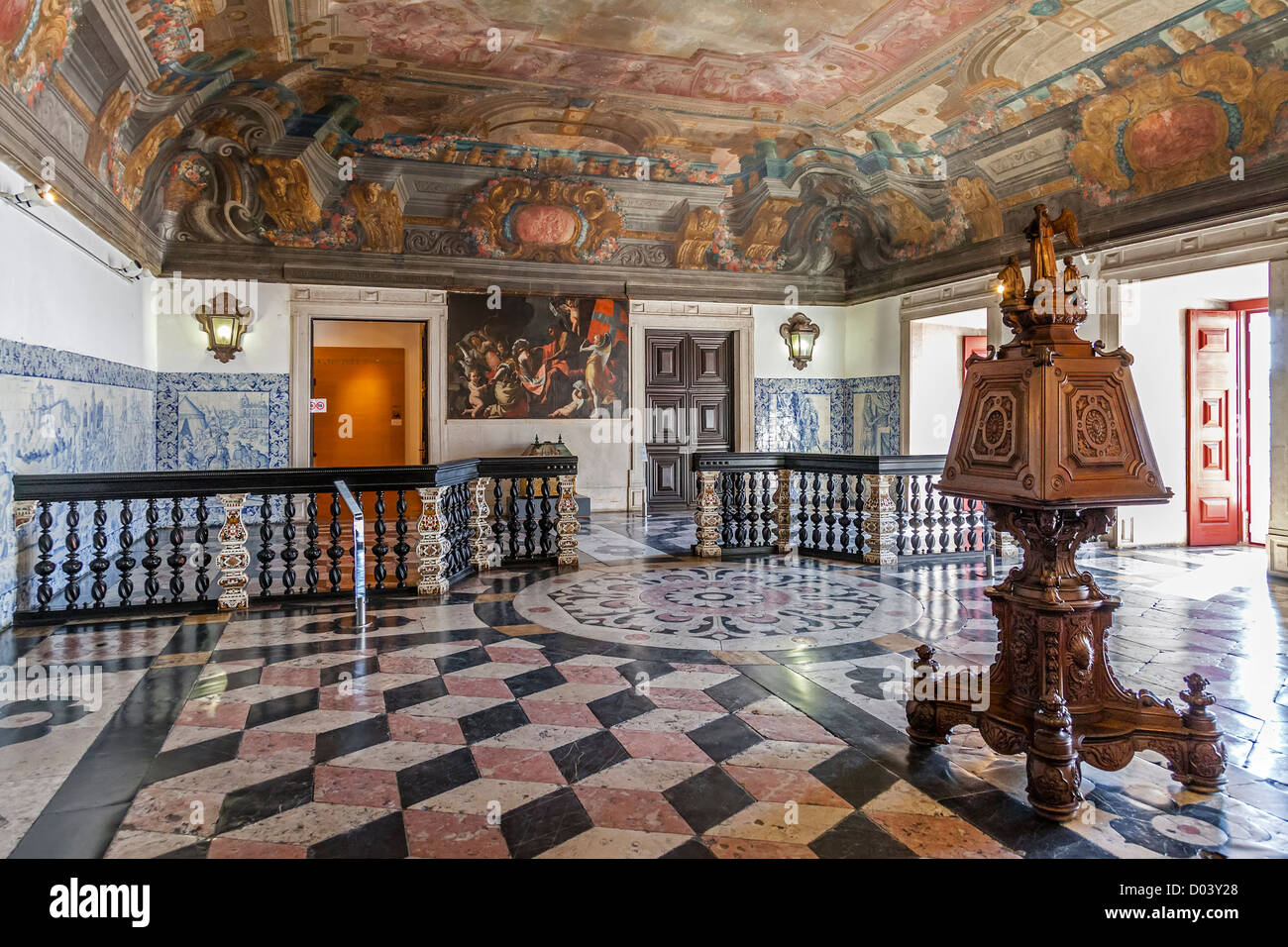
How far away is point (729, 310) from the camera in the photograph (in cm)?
1350

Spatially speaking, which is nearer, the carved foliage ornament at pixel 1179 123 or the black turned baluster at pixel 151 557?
the black turned baluster at pixel 151 557

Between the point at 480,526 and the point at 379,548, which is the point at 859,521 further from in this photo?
the point at 379,548

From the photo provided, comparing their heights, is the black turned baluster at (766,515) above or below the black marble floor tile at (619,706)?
above

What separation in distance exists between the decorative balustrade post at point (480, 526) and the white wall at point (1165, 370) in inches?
283

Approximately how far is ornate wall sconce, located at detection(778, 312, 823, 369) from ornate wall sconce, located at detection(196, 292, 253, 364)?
27.4 feet

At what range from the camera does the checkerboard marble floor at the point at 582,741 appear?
2.55 meters

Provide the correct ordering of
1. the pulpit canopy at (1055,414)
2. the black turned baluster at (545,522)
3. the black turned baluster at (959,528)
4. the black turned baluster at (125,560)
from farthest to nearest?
the black turned baluster at (959,528) → the black turned baluster at (545,522) → the black turned baluster at (125,560) → the pulpit canopy at (1055,414)

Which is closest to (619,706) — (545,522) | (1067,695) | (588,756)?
(588,756)

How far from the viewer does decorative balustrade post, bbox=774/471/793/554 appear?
8641mm

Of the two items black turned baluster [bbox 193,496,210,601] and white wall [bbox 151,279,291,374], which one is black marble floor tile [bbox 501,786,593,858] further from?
white wall [bbox 151,279,291,374]

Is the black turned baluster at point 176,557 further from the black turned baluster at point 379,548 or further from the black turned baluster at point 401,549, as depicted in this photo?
the black turned baluster at point 401,549

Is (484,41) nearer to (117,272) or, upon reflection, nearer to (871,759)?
(117,272)

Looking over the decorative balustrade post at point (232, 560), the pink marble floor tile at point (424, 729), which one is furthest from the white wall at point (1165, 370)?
the decorative balustrade post at point (232, 560)
